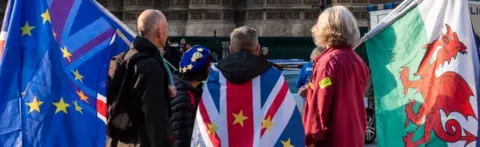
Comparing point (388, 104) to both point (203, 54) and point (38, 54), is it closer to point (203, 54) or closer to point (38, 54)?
point (203, 54)

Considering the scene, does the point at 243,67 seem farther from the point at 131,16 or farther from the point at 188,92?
the point at 131,16

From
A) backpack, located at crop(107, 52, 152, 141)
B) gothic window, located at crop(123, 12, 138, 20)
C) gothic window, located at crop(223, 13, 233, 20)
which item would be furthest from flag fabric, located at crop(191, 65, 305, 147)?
gothic window, located at crop(123, 12, 138, 20)

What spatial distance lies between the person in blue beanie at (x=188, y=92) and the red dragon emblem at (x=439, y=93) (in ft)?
4.63

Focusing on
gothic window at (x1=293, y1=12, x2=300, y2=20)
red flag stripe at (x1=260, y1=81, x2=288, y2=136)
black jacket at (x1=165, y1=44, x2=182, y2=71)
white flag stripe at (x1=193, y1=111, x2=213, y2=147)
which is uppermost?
red flag stripe at (x1=260, y1=81, x2=288, y2=136)

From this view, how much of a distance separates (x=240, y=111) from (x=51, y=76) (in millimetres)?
1449

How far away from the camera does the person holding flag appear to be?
607 cm

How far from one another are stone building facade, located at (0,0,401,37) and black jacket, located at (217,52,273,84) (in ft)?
73.3

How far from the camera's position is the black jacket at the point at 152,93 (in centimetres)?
608

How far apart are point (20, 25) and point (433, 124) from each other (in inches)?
116

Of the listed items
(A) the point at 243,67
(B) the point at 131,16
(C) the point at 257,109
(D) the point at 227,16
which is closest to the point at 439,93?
(C) the point at 257,109

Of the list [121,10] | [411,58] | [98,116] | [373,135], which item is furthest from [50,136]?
[121,10]

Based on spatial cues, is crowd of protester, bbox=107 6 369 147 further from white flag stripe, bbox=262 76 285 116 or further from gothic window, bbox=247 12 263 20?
gothic window, bbox=247 12 263 20

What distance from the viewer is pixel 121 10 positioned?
33250 mm

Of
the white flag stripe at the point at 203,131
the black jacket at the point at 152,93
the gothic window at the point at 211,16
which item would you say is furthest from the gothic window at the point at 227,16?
the white flag stripe at the point at 203,131
